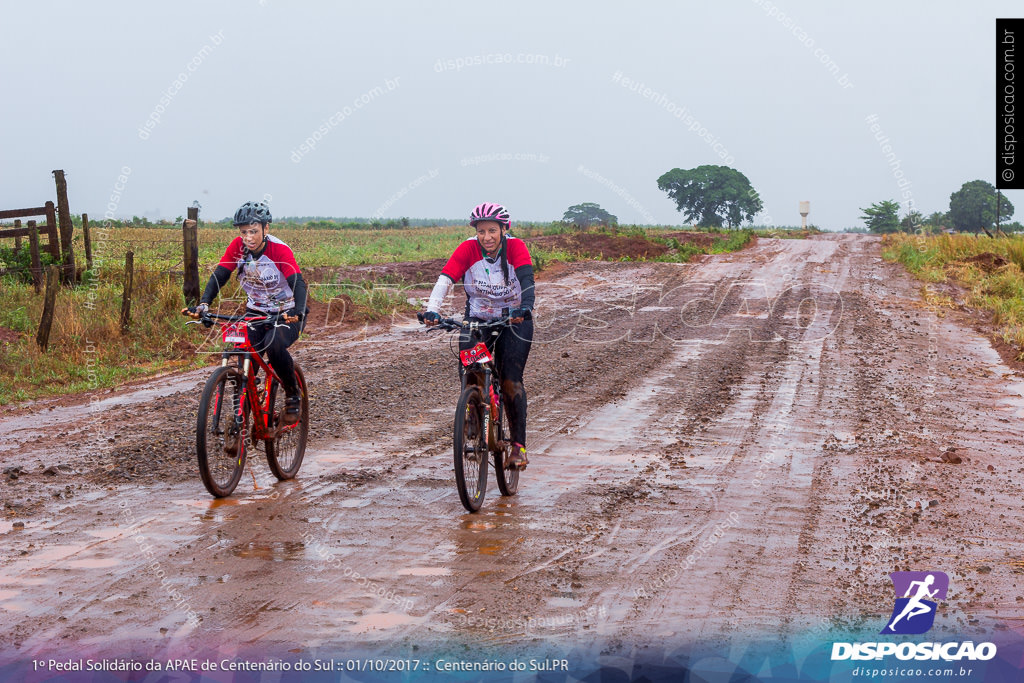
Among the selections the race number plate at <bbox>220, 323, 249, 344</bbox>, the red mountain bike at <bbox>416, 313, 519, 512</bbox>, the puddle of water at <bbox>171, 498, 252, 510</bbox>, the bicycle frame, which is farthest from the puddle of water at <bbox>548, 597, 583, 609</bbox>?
the race number plate at <bbox>220, 323, 249, 344</bbox>

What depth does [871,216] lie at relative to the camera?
7150cm

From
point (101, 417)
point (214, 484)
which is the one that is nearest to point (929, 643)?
point (214, 484)

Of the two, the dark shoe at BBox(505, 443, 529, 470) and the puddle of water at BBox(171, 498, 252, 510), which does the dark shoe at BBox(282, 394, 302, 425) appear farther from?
the dark shoe at BBox(505, 443, 529, 470)

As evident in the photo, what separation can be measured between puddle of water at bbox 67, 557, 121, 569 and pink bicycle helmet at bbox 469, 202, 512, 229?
128 inches

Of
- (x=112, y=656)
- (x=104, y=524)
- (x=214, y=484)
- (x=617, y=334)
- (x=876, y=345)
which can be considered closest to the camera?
(x=112, y=656)

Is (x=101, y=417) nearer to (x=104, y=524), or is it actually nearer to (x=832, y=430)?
(x=104, y=524)

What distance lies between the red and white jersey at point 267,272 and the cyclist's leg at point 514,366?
68.1 inches

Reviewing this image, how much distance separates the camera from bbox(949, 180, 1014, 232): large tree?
80.9 metres

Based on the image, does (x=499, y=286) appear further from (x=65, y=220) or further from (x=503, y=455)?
(x=65, y=220)

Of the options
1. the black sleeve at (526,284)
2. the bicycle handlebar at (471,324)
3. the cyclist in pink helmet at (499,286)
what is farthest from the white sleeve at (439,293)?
the black sleeve at (526,284)

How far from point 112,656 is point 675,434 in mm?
6260

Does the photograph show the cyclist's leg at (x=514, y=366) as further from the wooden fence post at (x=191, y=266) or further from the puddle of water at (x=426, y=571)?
the wooden fence post at (x=191, y=266)

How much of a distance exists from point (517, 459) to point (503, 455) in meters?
0.11

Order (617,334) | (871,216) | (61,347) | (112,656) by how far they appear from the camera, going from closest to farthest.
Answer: (112,656)
(61,347)
(617,334)
(871,216)
